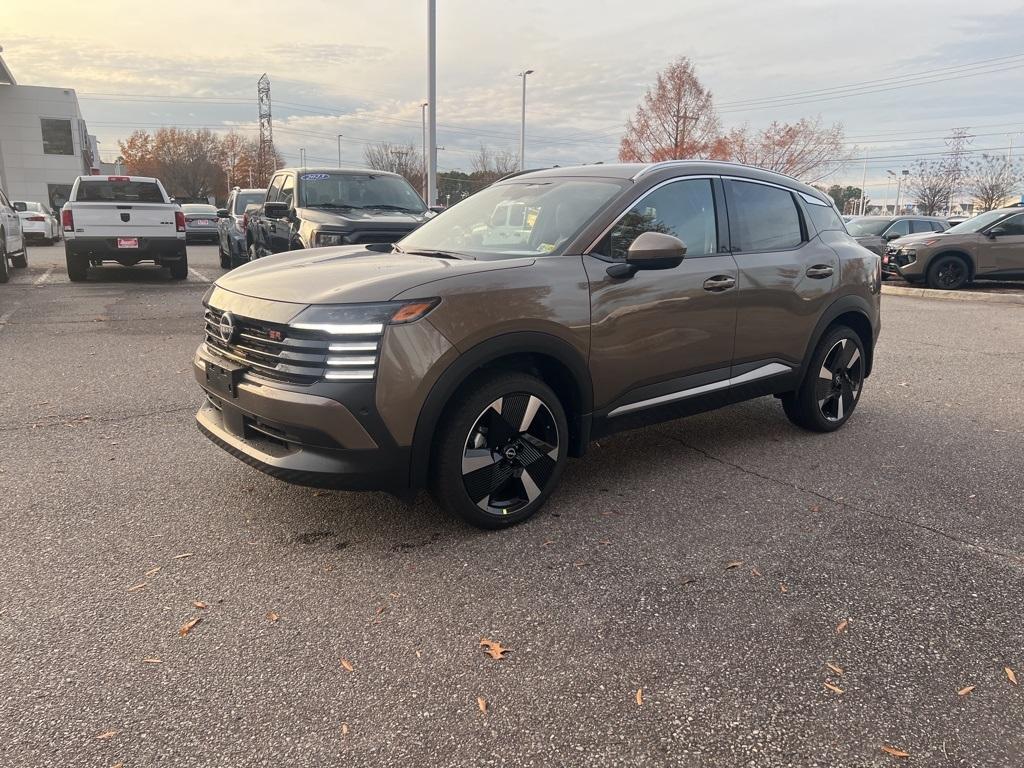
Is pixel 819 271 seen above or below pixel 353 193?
below

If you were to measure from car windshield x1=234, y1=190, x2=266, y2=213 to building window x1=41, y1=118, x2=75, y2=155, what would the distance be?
47108 millimetres

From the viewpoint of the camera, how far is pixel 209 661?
253cm

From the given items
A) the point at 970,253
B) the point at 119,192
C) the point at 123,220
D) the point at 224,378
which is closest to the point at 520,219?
the point at 224,378

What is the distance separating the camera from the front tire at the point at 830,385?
16.6 ft

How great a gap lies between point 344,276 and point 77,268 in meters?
12.1

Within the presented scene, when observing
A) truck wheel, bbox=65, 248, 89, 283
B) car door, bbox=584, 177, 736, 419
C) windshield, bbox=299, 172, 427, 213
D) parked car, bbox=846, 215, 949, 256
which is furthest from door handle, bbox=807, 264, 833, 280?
parked car, bbox=846, 215, 949, 256

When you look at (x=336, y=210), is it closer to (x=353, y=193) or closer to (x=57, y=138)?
(x=353, y=193)

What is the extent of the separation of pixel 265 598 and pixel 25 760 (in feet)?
3.17

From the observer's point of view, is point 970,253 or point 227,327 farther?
point 970,253

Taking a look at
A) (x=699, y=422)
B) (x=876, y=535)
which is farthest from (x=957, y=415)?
(x=876, y=535)

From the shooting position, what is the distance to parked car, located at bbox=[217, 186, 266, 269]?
1444cm

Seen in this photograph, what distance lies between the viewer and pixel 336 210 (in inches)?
388

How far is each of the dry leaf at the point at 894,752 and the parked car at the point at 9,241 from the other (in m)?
14.9

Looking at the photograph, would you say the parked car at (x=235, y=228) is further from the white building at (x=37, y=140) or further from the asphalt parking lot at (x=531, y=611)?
the white building at (x=37, y=140)
